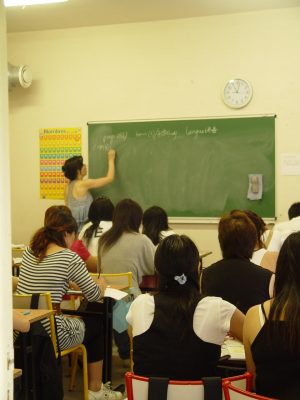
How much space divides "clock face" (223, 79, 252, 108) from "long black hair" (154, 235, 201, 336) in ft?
12.2

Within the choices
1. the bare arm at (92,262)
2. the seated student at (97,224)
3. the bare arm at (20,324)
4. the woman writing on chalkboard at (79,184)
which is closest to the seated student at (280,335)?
the bare arm at (20,324)

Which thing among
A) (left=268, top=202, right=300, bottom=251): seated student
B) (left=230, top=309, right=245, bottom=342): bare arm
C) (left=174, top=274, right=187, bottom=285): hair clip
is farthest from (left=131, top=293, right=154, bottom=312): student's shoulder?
(left=268, top=202, right=300, bottom=251): seated student

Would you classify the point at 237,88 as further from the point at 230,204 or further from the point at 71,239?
the point at 71,239

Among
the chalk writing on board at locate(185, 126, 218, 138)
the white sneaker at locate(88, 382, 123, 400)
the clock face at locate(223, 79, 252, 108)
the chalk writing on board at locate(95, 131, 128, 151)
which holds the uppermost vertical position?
the clock face at locate(223, 79, 252, 108)

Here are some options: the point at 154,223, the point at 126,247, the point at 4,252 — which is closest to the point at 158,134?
the point at 154,223

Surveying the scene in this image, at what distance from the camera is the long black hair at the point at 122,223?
13.9 ft

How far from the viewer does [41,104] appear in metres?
6.49

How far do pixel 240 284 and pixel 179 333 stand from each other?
30.5 inches

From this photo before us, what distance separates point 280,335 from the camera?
71.6 inches

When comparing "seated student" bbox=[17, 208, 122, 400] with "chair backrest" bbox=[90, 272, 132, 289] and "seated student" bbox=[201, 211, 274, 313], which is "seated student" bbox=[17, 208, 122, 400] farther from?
"seated student" bbox=[201, 211, 274, 313]

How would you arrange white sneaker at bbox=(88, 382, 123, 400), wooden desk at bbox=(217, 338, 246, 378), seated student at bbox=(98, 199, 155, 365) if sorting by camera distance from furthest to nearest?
1. seated student at bbox=(98, 199, 155, 365)
2. white sneaker at bbox=(88, 382, 123, 400)
3. wooden desk at bbox=(217, 338, 246, 378)

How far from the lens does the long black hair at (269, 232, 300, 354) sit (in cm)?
180

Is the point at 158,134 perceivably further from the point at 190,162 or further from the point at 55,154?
the point at 55,154

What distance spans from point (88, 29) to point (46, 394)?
14.6 feet
